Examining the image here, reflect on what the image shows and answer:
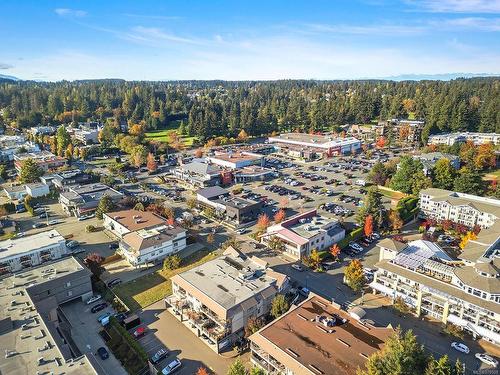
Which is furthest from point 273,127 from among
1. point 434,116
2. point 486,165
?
point 486,165

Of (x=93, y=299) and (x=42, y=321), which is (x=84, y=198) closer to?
(x=93, y=299)

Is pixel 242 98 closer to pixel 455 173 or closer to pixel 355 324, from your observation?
pixel 455 173

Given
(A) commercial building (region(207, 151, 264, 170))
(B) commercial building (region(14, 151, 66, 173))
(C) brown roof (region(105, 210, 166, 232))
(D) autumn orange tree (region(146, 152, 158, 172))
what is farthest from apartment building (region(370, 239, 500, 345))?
(B) commercial building (region(14, 151, 66, 173))

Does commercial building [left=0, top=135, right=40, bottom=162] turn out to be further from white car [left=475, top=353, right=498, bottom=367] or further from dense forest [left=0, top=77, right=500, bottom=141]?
white car [left=475, top=353, right=498, bottom=367]

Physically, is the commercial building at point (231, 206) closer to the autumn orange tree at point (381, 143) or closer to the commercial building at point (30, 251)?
the commercial building at point (30, 251)

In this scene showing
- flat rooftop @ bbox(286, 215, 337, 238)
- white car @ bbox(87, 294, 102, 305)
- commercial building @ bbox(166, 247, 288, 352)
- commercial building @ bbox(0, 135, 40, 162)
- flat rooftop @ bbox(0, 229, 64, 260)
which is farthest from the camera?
commercial building @ bbox(0, 135, 40, 162)

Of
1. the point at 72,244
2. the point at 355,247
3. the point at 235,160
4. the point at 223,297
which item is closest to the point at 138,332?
the point at 223,297
